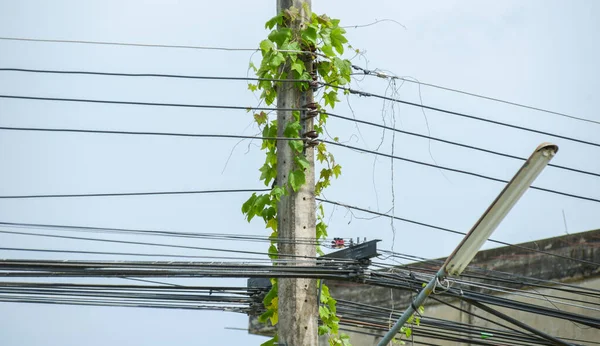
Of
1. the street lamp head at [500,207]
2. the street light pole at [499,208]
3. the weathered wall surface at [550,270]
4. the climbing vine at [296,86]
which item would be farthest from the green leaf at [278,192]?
the weathered wall surface at [550,270]

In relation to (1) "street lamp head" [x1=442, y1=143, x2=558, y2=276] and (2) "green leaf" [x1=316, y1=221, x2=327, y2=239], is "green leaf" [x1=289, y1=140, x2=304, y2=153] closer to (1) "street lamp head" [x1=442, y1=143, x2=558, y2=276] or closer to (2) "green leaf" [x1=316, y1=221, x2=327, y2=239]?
(2) "green leaf" [x1=316, y1=221, x2=327, y2=239]

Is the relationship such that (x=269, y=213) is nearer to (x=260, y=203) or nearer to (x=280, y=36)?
(x=260, y=203)

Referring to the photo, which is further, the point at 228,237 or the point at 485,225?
the point at 228,237

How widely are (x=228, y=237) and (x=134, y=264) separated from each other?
5.86 feet

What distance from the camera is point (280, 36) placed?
988cm

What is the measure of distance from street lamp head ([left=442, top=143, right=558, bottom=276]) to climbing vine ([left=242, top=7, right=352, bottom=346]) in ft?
8.12

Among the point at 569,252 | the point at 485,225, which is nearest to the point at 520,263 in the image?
the point at 569,252

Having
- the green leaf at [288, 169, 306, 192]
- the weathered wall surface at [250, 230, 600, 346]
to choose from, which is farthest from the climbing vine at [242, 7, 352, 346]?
the weathered wall surface at [250, 230, 600, 346]

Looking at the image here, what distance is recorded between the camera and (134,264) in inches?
343

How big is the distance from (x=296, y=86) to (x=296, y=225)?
1399 mm

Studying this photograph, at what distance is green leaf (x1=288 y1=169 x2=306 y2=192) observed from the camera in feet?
31.0

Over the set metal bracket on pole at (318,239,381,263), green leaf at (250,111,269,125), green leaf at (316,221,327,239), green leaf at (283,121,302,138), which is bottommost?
metal bracket on pole at (318,239,381,263)

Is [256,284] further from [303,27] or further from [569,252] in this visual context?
[569,252]

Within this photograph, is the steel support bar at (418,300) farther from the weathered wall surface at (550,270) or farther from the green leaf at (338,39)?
the weathered wall surface at (550,270)
